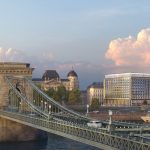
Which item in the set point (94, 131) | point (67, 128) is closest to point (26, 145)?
point (67, 128)

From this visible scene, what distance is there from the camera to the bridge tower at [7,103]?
80.3m

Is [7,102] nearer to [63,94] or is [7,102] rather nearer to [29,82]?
[29,82]

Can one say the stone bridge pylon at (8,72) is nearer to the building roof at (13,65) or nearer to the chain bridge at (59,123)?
the building roof at (13,65)

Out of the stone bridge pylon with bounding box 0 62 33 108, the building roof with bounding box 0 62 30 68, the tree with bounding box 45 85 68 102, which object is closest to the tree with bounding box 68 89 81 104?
the tree with bounding box 45 85 68 102

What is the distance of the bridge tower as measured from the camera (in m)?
80.3

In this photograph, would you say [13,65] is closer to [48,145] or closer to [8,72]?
[8,72]

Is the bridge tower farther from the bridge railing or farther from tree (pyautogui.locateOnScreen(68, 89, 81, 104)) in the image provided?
tree (pyautogui.locateOnScreen(68, 89, 81, 104))

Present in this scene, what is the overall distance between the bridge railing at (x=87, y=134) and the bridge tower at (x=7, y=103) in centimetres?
1541

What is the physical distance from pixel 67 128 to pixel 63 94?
10901 centimetres

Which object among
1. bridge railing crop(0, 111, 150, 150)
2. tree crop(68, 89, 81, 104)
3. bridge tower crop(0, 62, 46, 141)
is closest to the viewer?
bridge railing crop(0, 111, 150, 150)

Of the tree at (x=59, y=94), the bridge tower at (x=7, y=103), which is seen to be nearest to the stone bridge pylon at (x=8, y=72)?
the bridge tower at (x=7, y=103)

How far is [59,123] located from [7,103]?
33794 mm

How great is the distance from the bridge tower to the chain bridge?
0.34 meters

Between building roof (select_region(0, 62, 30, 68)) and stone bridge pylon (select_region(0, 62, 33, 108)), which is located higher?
building roof (select_region(0, 62, 30, 68))
